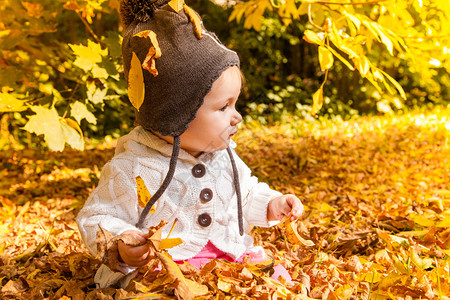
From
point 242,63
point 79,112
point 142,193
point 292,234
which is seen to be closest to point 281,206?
point 292,234

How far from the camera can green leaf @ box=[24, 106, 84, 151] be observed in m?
2.32

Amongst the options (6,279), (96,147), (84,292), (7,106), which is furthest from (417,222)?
(96,147)

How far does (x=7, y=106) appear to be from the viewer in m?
2.32

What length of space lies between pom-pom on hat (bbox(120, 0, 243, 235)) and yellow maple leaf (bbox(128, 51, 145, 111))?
0.19 ft

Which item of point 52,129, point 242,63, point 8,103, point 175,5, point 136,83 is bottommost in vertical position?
point 242,63

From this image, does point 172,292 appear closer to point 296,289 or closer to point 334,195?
point 296,289

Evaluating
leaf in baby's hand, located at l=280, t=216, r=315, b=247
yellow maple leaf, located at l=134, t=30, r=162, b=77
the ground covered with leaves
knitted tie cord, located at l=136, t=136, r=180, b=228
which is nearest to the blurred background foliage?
the ground covered with leaves

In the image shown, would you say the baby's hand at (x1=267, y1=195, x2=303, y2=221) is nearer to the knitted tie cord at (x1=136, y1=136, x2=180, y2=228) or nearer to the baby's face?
the baby's face

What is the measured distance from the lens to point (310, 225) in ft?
7.96

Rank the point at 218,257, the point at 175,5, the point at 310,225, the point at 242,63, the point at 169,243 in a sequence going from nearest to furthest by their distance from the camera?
1. the point at 169,243
2. the point at 175,5
3. the point at 218,257
4. the point at 310,225
5. the point at 242,63

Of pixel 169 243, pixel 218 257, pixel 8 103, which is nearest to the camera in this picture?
pixel 169 243

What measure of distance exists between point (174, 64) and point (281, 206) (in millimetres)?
768

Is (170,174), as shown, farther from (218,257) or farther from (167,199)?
(218,257)

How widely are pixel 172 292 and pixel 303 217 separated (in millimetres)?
1381
